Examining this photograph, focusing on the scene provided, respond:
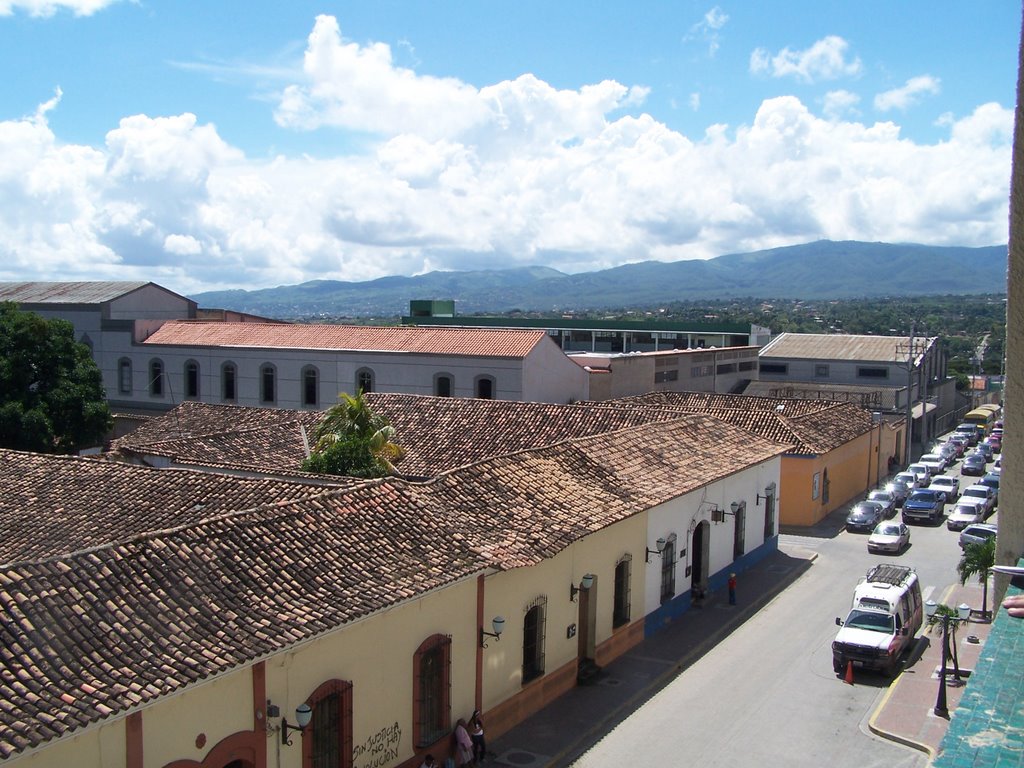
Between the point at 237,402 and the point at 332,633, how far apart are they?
36417 millimetres

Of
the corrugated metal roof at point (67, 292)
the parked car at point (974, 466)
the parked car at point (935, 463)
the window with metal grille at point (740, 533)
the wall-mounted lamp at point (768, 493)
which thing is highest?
the corrugated metal roof at point (67, 292)

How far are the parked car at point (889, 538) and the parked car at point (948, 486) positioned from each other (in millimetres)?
9706

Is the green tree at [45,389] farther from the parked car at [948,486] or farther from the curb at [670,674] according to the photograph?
the parked car at [948,486]

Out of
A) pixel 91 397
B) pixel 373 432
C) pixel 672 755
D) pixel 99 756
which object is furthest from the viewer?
pixel 91 397

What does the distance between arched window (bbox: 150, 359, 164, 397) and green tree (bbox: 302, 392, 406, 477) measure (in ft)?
91.3

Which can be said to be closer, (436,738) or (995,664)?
(995,664)

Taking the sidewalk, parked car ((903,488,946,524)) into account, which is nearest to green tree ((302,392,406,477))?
the sidewalk

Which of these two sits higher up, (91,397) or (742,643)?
(91,397)

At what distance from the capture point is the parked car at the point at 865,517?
3618 centimetres

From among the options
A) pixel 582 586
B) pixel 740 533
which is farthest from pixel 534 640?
pixel 740 533

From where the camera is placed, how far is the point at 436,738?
51.1 ft

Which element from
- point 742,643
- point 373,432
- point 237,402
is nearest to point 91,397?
point 237,402

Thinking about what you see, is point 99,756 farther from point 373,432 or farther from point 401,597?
point 373,432

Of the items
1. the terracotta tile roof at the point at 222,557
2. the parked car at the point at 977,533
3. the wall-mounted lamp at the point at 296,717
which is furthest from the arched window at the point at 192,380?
the wall-mounted lamp at the point at 296,717
